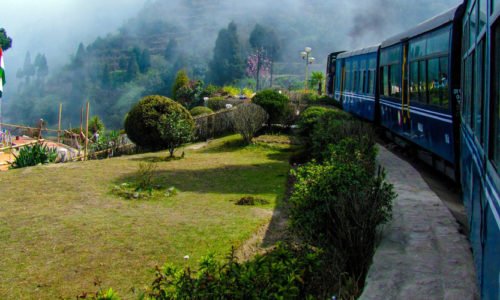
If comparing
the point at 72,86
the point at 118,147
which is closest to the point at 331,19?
the point at 72,86

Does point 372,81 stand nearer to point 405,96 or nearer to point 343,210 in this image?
point 405,96

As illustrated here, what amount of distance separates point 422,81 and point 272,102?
12747 millimetres

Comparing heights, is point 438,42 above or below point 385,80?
above

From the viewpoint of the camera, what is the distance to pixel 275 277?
14.3ft

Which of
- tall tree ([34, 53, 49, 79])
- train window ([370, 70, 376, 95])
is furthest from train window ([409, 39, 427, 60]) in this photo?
tall tree ([34, 53, 49, 79])

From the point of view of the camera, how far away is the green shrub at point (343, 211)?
19.8 ft

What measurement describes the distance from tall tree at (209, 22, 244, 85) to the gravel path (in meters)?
103

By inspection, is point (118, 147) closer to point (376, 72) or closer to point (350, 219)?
point (376, 72)

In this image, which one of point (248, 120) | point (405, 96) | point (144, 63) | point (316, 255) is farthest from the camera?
point (144, 63)

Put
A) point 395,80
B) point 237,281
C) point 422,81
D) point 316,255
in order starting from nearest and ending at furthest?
point 237,281 → point 316,255 → point 422,81 → point 395,80

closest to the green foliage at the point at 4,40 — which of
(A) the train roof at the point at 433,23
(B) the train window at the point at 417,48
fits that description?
(A) the train roof at the point at 433,23

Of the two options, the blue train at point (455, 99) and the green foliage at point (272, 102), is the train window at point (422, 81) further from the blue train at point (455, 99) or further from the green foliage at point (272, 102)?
the green foliage at point (272, 102)

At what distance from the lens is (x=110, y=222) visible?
1043 centimetres

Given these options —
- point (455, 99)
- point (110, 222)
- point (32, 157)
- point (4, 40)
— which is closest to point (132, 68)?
point (4, 40)
